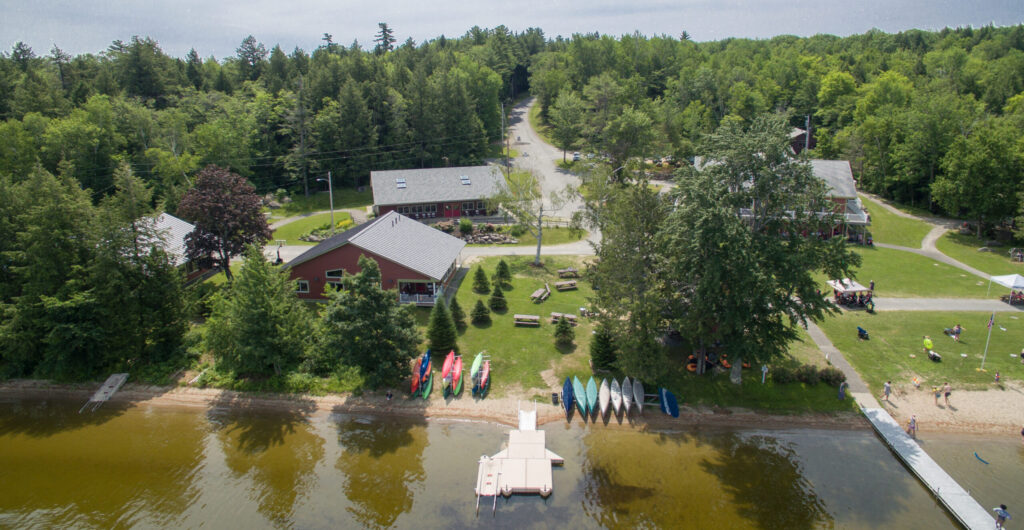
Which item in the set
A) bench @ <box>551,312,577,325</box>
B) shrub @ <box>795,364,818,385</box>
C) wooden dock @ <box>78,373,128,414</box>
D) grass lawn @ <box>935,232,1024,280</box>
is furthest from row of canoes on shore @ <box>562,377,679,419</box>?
grass lawn @ <box>935,232,1024,280</box>

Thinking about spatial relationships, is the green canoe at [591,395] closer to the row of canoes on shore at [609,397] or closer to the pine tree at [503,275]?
the row of canoes on shore at [609,397]

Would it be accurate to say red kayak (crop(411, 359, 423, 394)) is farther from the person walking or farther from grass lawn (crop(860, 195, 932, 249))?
grass lawn (crop(860, 195, 932, 249))

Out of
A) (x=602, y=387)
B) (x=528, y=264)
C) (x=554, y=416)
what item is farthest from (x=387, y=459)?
(x=528, y=264)

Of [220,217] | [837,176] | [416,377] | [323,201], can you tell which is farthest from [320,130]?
[837,176]

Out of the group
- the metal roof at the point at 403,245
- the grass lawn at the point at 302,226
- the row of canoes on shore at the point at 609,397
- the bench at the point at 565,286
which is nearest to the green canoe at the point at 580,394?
the row of canoes on shore at the point at 609,397

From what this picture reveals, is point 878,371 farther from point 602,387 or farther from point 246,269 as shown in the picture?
point 246,269

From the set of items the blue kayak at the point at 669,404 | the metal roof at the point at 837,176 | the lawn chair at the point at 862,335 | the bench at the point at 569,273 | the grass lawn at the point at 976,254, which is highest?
the metal roof at the point at 837,176

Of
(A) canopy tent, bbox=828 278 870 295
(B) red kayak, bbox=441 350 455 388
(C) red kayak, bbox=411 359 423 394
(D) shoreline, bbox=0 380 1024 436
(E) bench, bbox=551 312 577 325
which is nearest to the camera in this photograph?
(D) shoreline, bbox=0 380 1024 436
